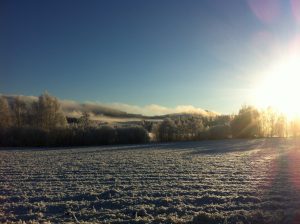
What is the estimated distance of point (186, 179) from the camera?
23.6 metres

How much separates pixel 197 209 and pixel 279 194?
516 cm

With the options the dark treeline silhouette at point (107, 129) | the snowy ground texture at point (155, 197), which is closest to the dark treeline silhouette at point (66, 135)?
the dark treeline silhouette at point (107, 129)

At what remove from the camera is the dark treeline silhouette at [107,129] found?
3541 inches

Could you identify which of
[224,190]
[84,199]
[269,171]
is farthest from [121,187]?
[269,171]

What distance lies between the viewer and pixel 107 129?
9400cm

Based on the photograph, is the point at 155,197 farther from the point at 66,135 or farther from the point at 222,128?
the point at 222,128

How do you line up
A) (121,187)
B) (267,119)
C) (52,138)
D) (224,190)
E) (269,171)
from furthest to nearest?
(267,119) < (52,138) < (269,171) < (121,187) < (224,190)

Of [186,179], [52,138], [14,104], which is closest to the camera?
[186,179]

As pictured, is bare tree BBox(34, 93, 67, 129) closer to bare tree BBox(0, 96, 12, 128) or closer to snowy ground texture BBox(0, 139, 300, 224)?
bare tree BBox(0, 96, 12, 128)

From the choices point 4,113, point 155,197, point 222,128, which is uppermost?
point 4,113

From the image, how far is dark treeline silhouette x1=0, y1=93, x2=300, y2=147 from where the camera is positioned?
89938 millimetres

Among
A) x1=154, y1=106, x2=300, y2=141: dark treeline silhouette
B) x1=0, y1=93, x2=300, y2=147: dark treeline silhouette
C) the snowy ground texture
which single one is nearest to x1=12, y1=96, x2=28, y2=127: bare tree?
x1=0, y1=93, x2=300, y2=147: dark treeline silhouette

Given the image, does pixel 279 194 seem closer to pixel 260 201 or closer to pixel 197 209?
pixel 260 201

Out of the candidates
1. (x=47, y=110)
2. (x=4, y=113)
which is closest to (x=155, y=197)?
(x=4, y=113)
